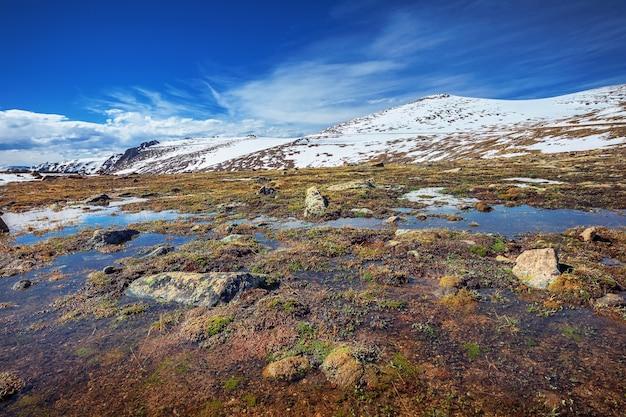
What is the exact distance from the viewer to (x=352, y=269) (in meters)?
20.0

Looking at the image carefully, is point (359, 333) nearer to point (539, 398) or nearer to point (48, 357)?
point (539, 398)

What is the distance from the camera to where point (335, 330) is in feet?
44.9

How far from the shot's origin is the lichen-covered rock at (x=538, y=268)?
53.3 feet

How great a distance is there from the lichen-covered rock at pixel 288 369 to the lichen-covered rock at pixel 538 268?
11.3 m

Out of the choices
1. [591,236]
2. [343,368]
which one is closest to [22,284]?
[343,368]

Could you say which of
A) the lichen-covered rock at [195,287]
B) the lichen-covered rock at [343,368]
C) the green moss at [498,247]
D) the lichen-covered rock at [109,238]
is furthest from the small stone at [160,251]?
the green moss at [498,247]

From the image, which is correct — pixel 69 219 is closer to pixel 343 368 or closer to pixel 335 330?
pixel 335 330

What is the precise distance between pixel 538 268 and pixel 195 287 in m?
16.2

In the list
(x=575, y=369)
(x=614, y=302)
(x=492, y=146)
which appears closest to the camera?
(x=575, y=369)

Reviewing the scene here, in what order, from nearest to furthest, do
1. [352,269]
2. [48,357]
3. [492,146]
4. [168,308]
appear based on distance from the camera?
[48,357], [168,308], [352,269], [492,146]

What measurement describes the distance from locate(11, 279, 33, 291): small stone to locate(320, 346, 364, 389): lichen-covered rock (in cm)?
1802

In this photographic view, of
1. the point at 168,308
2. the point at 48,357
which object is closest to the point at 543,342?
the point at 168,308

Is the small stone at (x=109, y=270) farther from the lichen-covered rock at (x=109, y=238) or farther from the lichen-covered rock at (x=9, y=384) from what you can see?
the lichen-covered rock at (x=9, y=384)

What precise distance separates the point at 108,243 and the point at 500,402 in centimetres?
2780
